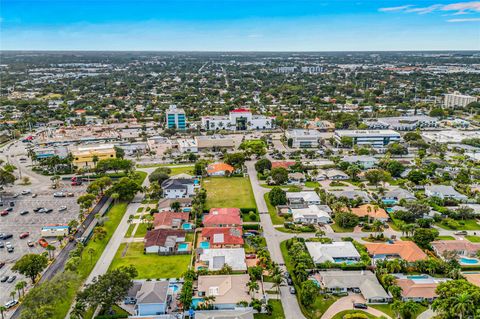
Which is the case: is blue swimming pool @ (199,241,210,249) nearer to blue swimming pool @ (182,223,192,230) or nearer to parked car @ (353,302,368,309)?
blue swimming pool @ (182,223,192,230)

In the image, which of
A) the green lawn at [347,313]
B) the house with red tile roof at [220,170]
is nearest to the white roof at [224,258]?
the green lawn at [347,313]

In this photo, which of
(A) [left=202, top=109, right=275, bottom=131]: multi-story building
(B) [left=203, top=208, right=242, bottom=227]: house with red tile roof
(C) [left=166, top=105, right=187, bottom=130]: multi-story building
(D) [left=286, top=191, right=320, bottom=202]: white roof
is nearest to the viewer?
(B) [left=203, top=208, right=242, bottom=227]: house with red tile roof

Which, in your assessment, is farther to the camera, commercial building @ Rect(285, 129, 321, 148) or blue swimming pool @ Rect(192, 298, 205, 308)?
commercial building @ Rect(285, 129, 321, 148)

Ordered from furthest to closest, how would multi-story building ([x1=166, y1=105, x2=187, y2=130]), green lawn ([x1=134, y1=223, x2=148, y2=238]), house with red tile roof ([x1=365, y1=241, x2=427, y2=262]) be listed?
multi-story building ([x1=166, y1=105, x2=187, y2=130]), green lawn ([x1=134, y1=223, x2=148, y2=238]), house with red tile roof ([x1=365, y1=241, x2=427, y2=262])

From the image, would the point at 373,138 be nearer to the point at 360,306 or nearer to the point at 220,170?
the point at 220,170

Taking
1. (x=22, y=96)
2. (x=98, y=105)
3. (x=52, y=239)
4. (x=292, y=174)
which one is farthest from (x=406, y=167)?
(x=22, y=96)

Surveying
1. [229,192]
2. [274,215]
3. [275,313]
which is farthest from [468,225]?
[229,192]

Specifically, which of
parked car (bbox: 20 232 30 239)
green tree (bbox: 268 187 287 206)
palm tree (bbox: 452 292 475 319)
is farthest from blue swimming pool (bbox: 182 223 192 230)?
palm tree (bbox: 452 292 475 319)
